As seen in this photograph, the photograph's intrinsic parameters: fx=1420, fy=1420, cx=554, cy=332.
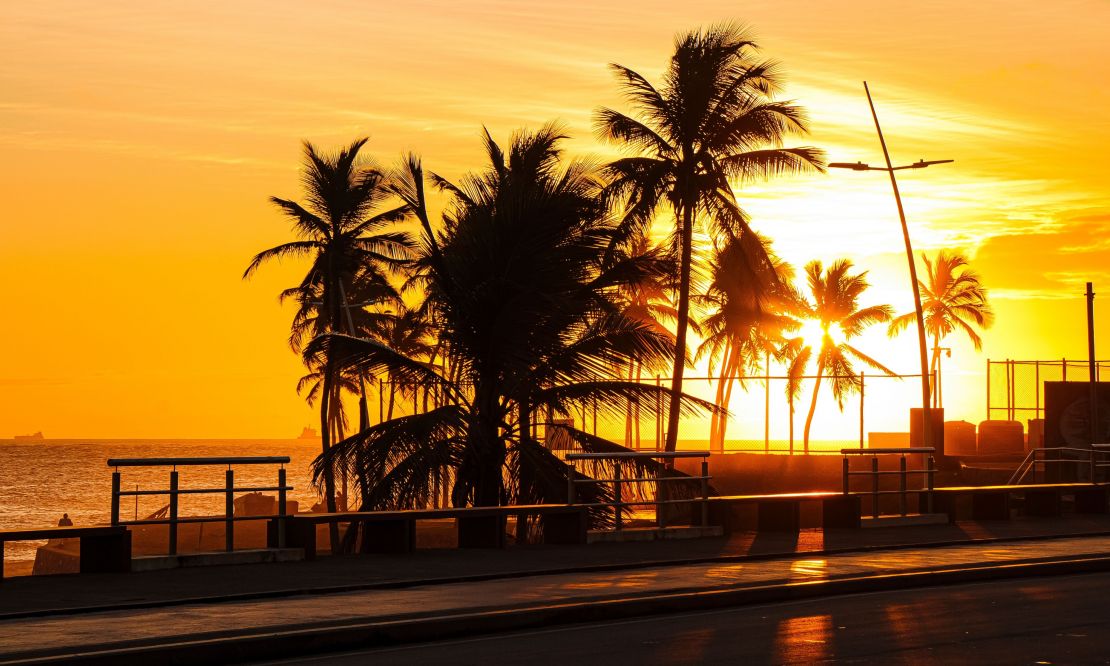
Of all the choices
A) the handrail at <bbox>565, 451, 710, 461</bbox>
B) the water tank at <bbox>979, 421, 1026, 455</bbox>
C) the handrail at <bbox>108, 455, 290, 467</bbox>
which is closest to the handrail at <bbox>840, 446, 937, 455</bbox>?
the handrail at <bbox>565, 451, 710, 461</bbox>

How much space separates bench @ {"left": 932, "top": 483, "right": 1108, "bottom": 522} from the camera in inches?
1040

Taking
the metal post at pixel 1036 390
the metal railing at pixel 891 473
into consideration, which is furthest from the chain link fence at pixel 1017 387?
the metal railing at pixel 891 473

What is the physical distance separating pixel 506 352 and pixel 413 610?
42.7 feet

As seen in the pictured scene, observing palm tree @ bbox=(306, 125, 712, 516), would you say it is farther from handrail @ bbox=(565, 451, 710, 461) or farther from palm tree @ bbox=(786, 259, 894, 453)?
palm tree @ bbox=(786, 259, 894, 453)

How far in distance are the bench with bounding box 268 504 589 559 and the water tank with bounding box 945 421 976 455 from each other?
4781cm

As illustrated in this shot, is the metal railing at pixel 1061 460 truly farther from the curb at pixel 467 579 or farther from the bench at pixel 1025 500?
the curb at pixel 467 579

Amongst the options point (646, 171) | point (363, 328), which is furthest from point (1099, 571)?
point (363, 328)

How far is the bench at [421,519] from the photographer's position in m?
17.2

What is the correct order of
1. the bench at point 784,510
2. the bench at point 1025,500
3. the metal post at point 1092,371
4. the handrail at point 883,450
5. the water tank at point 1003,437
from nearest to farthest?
the bench at point 784,510 → the handrail at point 883,450 → the bench at point 1025,500 → the metal post at point 1092,371 → the water tank at point 1003,437

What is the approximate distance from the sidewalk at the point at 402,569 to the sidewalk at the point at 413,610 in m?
0.32

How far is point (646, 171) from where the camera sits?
125 ft

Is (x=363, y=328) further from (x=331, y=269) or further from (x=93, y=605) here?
(x=93, y=605)

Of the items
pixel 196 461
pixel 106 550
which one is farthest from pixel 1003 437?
pixel 106 550

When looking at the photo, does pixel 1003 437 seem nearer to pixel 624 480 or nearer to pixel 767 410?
pixel 767 410
